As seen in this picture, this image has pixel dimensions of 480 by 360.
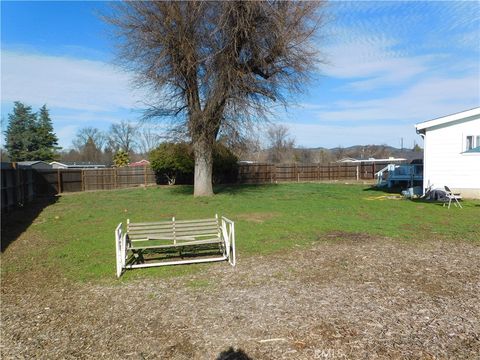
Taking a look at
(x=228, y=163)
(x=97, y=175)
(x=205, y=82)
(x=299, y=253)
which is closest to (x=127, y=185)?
(x=97, y=175)

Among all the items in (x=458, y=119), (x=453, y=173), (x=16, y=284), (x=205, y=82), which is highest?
(x=205, y=82)

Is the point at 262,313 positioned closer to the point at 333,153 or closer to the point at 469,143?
the point at 469,143

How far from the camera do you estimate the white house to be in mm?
16641

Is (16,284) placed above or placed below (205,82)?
below

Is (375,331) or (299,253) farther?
(299,253)

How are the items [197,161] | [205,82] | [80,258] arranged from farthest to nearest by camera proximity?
[197,161] < [205,82] < [80,258]

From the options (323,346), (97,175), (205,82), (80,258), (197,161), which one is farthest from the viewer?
(97,175)

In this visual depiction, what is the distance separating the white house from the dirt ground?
11.8m

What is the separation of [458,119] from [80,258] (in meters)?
17.4

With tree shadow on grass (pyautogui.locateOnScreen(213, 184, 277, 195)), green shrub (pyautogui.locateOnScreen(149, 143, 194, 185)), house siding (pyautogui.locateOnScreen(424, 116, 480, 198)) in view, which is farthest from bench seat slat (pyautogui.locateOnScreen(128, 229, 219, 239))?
green shrub (pyautogui.locateOnScreen(149, 143, 194, 185))

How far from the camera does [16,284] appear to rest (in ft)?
19.1

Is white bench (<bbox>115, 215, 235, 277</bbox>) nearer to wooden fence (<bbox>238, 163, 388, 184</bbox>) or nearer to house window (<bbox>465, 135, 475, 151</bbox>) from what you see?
house window (<bbox>465, 135, 475, 151</bbox>)

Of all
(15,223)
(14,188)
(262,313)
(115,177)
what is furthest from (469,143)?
(115,177)

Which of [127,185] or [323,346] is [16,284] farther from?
[127,185]
